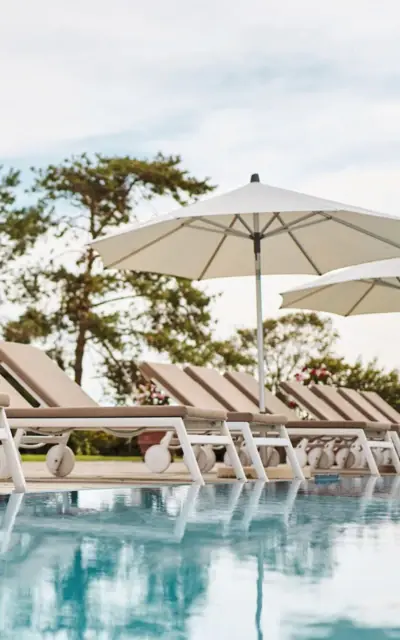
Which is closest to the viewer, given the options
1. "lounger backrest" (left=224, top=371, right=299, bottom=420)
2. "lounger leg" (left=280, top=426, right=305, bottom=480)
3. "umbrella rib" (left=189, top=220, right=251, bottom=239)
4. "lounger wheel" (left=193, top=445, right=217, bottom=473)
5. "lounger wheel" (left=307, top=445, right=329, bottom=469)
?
"lounger leg" (left=280, top=426, right=305, bottom=480)

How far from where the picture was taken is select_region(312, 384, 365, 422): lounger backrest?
12.1 meters

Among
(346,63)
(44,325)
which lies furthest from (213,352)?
(346,63)

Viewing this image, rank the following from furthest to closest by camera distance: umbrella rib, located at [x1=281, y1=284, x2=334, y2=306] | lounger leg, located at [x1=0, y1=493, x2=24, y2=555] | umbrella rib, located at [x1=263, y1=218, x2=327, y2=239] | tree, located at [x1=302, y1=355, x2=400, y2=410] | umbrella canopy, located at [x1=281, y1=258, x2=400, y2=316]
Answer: tree, located at [x1=302, y1=355, x2=400, y2=410] → umbrella rib, located at [x1=281, y1=284, x2=334, y2=306] → umbrella canopy, located at [x1=281, y1=258, x2=400, y2=316] → umbrella rib, located at [x1=263, y1=218, x2=327, y2=239] → lounger leg, located at [x1=0, y1=493, x2=24, y2=555]

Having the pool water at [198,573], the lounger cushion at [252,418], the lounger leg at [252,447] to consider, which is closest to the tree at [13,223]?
the lounger cushion at [252,418]

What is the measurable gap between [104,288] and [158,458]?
15.9 metres

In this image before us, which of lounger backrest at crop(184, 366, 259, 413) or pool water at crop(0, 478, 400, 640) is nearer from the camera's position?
pool water at crop(0, 478, 400, 640)

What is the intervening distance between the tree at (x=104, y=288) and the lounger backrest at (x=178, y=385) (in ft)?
47.7

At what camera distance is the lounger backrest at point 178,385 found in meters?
8.55

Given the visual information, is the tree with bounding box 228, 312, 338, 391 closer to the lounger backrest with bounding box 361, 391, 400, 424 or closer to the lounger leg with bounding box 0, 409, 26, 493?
the lounger backrest with bounding box 361, 391, 400, 424

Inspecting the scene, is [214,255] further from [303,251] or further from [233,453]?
[233,453]

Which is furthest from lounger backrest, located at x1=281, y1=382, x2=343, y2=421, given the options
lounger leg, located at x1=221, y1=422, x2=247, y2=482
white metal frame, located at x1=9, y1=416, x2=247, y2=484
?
white metal frame, located at x1=9, y1=416, x2=247, y2=484

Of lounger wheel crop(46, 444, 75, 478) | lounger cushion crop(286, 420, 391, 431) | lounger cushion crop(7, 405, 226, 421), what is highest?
lounger cushion crop(7, 405, 226, 421)

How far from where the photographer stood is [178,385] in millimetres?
8773

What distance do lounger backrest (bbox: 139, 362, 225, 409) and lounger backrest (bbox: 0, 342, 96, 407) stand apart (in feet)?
2.59
